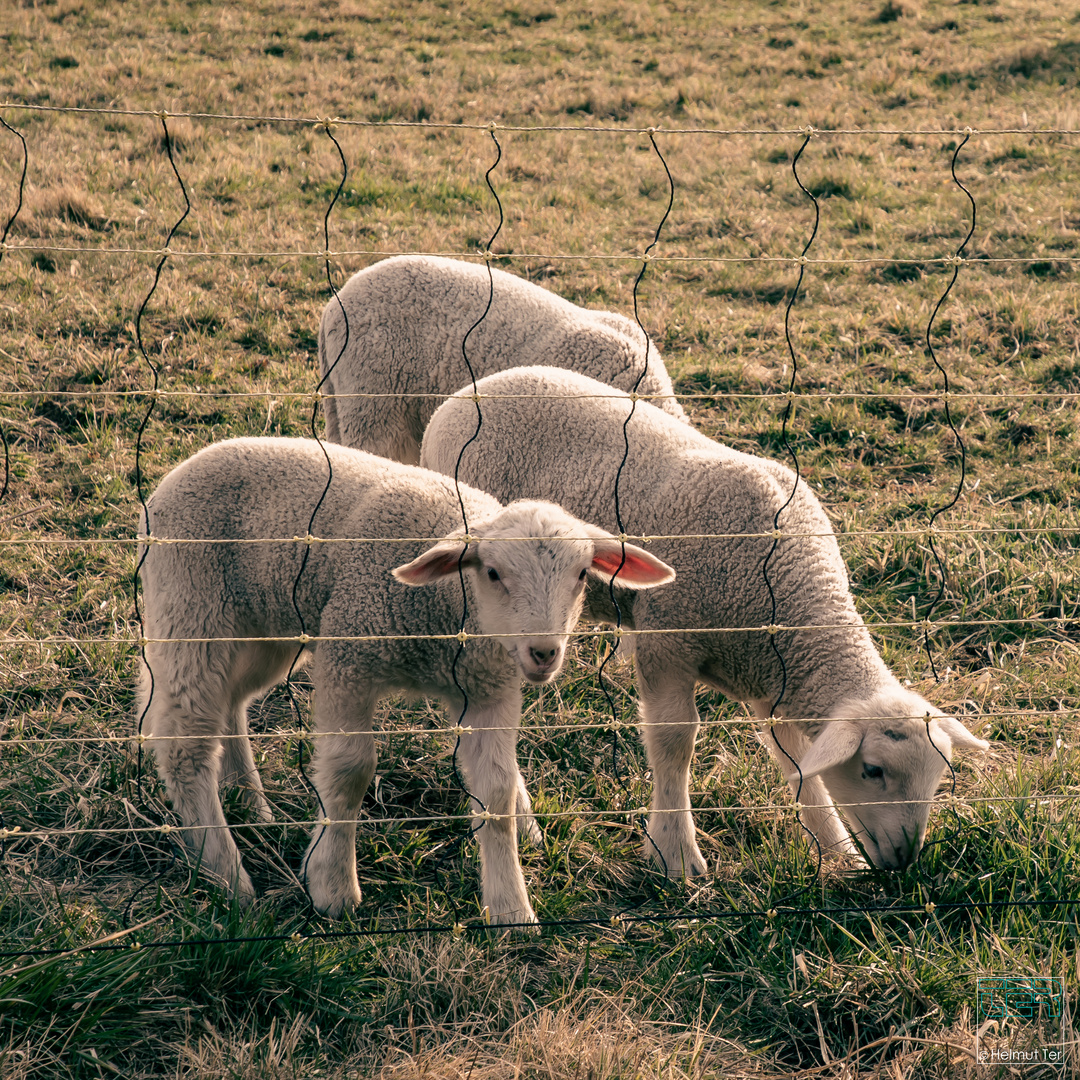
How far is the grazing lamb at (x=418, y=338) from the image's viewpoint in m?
4.90

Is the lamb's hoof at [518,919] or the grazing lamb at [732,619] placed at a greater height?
the grazing lamb at [732,619]

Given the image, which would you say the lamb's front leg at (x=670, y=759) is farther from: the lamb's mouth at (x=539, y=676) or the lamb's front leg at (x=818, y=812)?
the lamb's mouth at (x=539, y=676)

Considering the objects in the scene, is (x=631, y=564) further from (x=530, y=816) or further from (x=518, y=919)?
(x=518, y=919)

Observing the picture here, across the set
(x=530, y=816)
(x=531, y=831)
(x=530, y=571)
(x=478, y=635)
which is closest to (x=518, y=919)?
(x=530, y=816)

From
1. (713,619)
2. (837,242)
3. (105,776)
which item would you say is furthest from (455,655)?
(837,242)

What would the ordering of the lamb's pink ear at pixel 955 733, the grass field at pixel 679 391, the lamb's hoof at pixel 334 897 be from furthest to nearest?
1. the lamb's pink ear at pixel 955 733
2. the lamb's hoof at pixel 334 897
3. the grass field at pixel 679 391

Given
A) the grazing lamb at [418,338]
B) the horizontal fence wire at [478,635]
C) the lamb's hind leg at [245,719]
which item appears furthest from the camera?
the grazing lamb at [418,338]

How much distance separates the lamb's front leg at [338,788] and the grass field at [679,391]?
110 mm

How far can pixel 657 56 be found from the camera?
37.4ft

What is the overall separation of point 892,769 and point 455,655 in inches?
49.0

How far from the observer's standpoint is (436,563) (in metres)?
2.96

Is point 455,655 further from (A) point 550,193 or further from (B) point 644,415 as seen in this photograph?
(A) point 550,193

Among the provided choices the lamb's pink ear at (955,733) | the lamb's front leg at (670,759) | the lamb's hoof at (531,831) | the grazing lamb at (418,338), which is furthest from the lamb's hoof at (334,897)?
the grazing lamb at (418,338)

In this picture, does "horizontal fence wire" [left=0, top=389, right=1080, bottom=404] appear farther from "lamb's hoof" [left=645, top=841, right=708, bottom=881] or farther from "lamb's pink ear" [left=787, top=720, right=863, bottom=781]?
"lamb's hoof" [left=645, top=841, right=708, bottom=881]
